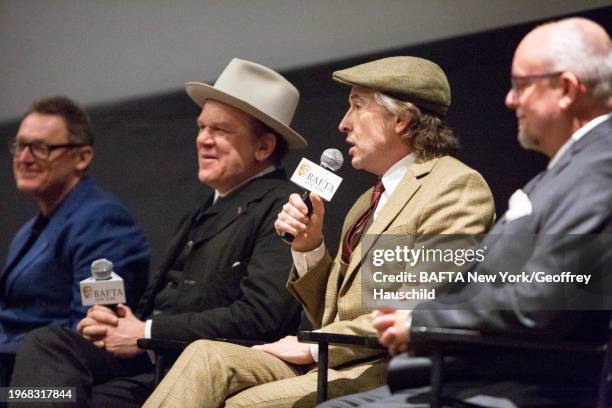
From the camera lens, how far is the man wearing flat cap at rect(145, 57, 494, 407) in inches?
117

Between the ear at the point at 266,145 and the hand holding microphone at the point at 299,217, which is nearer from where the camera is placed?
the hand holding microphone at the point at 299,217

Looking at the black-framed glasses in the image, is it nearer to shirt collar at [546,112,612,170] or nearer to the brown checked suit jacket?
the brown checked suit jacket

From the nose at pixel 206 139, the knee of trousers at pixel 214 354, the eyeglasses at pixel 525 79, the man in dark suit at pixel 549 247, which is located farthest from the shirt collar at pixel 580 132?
the nose at pixel 206 139

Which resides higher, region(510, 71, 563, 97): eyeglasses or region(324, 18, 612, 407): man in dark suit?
region(510, 71, 563, 97): eyeglasses

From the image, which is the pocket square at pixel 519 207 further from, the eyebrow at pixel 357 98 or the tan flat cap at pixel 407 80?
the eyebrow at pixel 357 98

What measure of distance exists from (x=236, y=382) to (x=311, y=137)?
1428 mm

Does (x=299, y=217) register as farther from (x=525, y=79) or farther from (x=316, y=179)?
(x=525, y=79)

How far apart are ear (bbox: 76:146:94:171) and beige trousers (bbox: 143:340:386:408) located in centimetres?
157

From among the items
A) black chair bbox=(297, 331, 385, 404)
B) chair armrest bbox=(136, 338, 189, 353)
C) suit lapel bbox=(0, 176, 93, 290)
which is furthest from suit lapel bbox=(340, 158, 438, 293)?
suit lapel bbox=(0, 176, 93, 290)

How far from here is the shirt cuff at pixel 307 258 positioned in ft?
10.6

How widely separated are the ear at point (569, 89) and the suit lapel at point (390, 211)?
687 mm

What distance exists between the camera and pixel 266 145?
4004 mm

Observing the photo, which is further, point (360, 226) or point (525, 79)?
point (360, 226)

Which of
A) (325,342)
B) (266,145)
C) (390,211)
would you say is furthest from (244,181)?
(325,342)
